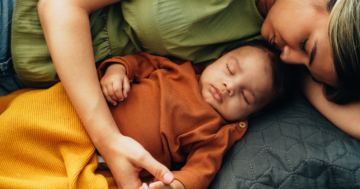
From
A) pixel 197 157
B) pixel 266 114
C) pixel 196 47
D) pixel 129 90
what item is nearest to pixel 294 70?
pixel 266 114

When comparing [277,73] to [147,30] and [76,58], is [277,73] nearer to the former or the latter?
[147,30]

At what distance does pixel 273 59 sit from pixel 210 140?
0.41 m

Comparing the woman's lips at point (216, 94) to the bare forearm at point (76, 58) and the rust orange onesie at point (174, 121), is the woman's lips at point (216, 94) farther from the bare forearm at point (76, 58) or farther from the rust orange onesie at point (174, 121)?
the bare forearm at point (76, 58)

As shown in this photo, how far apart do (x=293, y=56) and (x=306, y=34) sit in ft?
0.30

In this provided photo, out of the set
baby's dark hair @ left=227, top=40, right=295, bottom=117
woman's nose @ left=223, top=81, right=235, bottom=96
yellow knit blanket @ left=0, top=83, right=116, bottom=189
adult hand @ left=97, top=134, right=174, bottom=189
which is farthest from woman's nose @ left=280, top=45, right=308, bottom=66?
yellow knit blanket @ left=0, top=83, right=116, bottom=189

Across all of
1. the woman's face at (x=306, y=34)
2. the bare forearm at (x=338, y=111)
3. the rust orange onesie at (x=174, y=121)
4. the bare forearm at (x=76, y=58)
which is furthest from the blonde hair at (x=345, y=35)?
the bare forearm at (x=76, y=58)

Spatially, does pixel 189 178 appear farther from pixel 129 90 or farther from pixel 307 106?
pixel 307 106

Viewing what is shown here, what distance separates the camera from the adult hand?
78 cm

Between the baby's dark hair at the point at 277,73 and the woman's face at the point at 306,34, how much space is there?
10 cm

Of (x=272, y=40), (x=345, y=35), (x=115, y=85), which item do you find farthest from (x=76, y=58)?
(x=345, y=35)

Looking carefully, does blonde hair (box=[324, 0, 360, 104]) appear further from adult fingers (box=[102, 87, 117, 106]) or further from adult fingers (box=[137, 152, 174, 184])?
adult fingers (box=[102, 87, 117, 106])

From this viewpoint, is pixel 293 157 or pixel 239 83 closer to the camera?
pixel 293 157

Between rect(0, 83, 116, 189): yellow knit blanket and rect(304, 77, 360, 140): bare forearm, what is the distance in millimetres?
815

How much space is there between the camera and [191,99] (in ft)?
3.39
